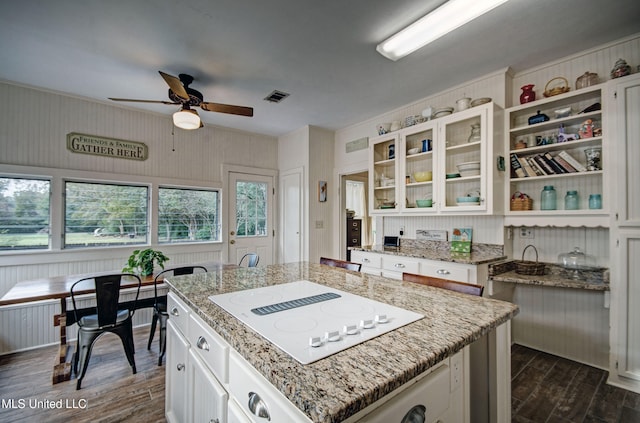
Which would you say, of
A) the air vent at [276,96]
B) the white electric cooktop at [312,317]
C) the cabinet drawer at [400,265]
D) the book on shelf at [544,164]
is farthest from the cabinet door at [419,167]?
the white electric cooktop at [312,317]

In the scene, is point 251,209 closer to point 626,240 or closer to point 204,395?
point 204,395

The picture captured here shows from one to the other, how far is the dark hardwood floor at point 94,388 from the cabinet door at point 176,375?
37cm

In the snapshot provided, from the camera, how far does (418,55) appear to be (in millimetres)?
2420

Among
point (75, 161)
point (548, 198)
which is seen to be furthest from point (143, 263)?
point (548, 198)

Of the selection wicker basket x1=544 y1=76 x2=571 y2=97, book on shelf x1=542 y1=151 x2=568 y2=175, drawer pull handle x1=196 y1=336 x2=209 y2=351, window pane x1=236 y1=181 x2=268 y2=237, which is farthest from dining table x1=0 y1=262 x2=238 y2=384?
wicker basket x1=544 y1=76 x2=571 y2=97

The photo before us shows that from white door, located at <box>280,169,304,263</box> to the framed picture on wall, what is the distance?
30 centimetres

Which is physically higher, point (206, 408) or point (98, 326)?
point (206, 408)

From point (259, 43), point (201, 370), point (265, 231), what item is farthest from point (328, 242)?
point (201, 370)

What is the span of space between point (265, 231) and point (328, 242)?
1123 millimetres

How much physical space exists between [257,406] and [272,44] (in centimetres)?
243

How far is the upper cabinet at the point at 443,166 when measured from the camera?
2600 mm

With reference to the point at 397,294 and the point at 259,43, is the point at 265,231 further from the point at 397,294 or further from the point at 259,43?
the point at 397,294

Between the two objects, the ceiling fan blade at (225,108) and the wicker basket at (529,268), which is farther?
the ceiling fan blade at (225,108)

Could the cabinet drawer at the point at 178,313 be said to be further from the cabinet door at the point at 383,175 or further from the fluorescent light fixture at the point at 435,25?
the cabinet door at the point at 383,175
